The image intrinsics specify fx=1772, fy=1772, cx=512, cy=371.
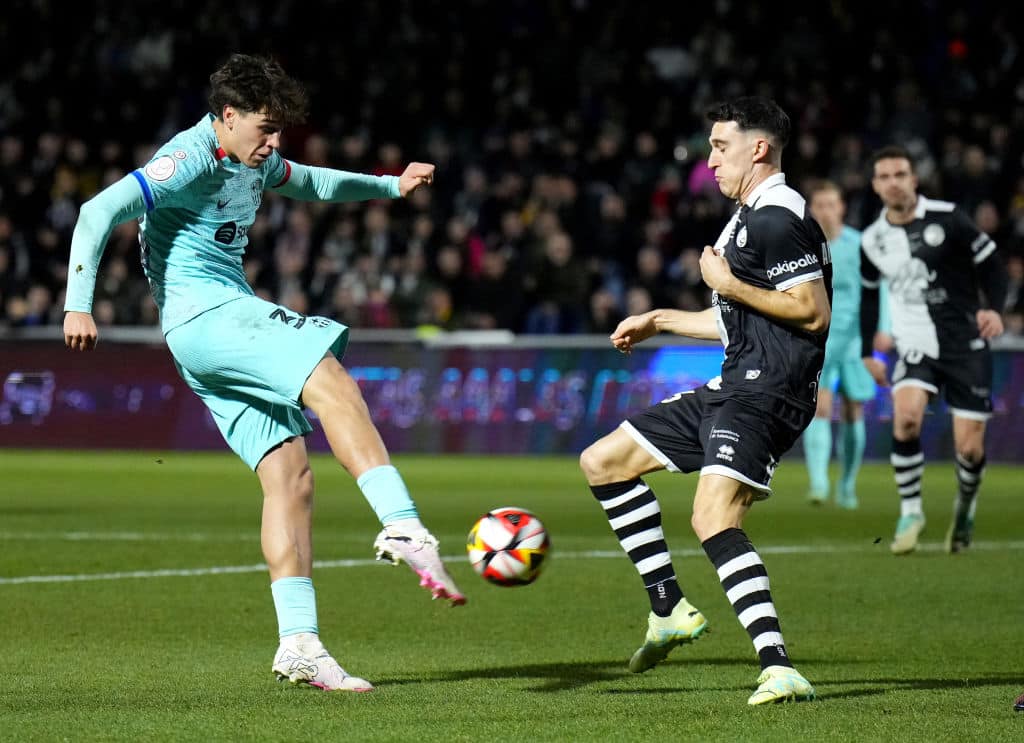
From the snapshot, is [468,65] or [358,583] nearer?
[358,583]

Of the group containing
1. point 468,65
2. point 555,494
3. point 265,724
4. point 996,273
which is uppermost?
point 468,65

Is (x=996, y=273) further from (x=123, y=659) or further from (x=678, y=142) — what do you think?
(x=678, y=142)

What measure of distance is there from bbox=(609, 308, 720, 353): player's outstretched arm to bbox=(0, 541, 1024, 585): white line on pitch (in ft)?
13.2

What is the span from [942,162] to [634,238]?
3.88m

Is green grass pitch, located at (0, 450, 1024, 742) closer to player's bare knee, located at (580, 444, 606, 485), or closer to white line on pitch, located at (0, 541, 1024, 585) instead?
white line on pitch, located at (0, 541, 1024, 585)

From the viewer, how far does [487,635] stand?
781 centimetres

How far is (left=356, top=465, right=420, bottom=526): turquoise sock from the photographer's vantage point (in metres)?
5.89

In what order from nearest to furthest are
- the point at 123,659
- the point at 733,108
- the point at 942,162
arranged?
the point at 733,108 < the point at 123,659 < the point at 942,162

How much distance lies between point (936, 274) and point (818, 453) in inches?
145

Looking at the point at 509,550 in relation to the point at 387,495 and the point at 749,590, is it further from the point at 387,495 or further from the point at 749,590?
the point at 749,590

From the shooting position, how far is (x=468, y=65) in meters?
26.0

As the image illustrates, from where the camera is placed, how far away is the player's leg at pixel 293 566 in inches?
243

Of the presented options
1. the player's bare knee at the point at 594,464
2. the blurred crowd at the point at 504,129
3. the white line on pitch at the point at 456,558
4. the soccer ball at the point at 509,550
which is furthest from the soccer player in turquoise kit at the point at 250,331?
the blurred crowd at the point at 504,129

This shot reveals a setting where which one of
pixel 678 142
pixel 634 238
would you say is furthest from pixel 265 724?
pixel 678 142
